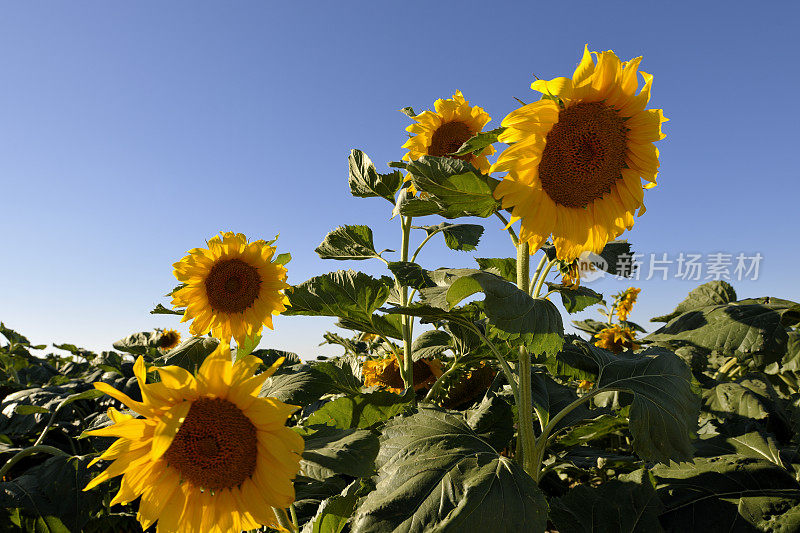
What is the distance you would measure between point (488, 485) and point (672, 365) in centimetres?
102

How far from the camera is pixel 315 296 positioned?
89.7 inches

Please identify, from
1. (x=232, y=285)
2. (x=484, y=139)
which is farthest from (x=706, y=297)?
(x=232, y=285)

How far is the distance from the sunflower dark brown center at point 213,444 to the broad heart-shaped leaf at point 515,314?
750 millimetres

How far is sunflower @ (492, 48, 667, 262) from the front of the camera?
167cm

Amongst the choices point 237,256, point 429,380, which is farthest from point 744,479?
point 237,256

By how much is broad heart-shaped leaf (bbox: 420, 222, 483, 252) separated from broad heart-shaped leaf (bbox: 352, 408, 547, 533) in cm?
120

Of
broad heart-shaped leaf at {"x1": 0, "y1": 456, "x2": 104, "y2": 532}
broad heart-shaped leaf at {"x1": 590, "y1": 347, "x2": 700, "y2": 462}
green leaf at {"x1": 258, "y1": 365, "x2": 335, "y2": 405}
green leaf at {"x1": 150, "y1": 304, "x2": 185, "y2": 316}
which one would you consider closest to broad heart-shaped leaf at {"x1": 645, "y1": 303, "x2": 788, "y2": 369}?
broad heart-shaped leaf at {"x1": 590, "y1": 347, "x2": 700, "y2": 462}

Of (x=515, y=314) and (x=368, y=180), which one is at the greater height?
(x=368, y=180)

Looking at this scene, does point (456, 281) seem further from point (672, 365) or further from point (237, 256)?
point (237, 256)

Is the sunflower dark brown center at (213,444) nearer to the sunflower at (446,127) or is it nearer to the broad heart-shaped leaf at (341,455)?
the broad heart-shaped leaf at (341,455)

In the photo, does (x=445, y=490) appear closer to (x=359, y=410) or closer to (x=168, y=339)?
(x=359, y=410)

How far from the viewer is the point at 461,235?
2.69 m

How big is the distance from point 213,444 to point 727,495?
2202 mm

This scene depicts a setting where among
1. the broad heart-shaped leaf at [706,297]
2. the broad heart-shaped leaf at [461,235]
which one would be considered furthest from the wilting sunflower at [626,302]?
the broad heart-shaped leaf at [461,235]
